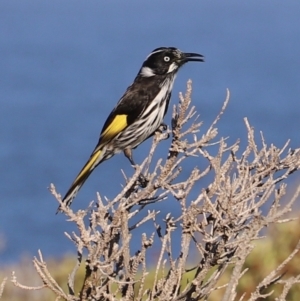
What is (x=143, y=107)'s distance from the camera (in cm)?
507

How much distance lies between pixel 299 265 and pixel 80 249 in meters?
2.74

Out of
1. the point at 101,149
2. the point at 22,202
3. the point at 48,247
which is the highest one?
the point at 22,202

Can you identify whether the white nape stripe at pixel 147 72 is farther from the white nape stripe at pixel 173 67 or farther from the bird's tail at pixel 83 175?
the bird's tail at pixel 83 175

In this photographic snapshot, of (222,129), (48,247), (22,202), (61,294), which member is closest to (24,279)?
(61,294)

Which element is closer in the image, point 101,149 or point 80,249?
point 80,249

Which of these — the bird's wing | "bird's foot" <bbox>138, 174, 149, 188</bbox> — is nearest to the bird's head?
the bird's wing

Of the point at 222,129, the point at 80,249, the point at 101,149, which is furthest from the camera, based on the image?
the point at 222,129

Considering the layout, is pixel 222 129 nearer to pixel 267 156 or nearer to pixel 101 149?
pixel 101 149

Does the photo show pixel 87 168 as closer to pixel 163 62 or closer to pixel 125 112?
pixel 125 112

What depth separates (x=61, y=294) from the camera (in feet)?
9.33

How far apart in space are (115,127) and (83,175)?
461mm

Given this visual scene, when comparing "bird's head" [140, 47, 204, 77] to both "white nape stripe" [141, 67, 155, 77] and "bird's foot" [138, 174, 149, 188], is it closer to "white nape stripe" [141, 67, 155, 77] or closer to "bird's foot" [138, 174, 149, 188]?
"white nape stripe" [141, 67, 155, 77]

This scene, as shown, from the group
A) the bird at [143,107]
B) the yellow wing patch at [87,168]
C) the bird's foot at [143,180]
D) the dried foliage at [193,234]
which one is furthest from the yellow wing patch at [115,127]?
the dried foliage at [193,234]

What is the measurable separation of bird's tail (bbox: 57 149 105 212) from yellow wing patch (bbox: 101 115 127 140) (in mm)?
96
